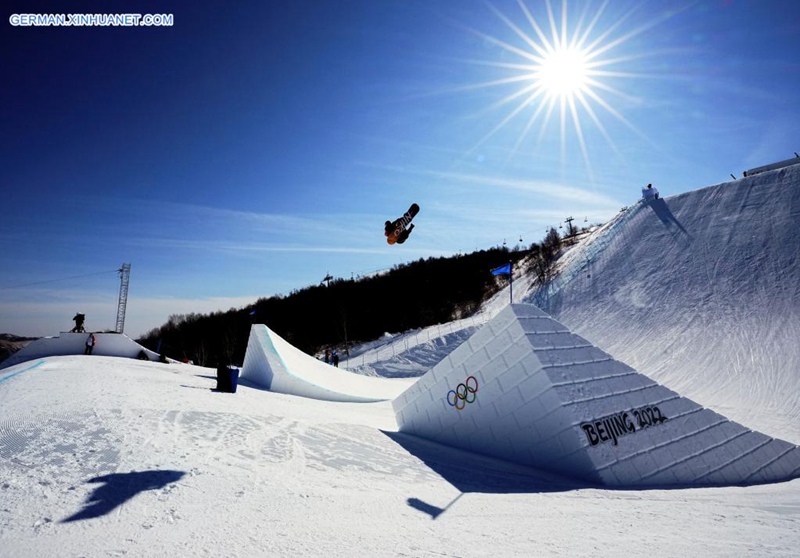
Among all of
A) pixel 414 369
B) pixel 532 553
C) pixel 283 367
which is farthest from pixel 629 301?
pixel 532 553

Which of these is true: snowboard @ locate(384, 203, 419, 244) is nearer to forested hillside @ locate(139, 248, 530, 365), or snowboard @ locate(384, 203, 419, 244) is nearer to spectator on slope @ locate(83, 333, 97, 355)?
spectator on slope @ locate(83, 333, 97, 355)

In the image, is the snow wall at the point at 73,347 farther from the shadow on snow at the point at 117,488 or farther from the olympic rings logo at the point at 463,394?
the shadow on snow at the point at 117,488

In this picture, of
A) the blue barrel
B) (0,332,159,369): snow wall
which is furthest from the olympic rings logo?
(0,332,159,369): snow wall

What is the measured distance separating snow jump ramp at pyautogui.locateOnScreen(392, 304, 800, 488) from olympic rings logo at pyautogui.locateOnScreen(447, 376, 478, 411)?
21mm

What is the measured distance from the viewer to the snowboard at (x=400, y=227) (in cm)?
1172

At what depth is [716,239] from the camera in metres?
25.1

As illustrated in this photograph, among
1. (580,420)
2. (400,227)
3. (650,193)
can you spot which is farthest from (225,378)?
(650,193)

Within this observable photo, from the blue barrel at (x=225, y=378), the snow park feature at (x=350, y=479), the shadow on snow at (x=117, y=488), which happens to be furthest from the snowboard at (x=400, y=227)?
the shadow on snow at (x=117, y=488)

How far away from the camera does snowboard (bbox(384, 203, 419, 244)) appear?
11719 millimetres

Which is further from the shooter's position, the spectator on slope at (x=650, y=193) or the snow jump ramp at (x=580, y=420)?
the spectator on slope at (x=650, y=193)

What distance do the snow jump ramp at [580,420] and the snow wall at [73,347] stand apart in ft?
61.9

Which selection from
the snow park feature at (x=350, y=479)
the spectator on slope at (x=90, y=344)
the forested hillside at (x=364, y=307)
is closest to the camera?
the snow park feature at (x=350, y=479)

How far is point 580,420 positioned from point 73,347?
884 inches

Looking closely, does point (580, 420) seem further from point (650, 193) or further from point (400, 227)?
point (650, 193)
